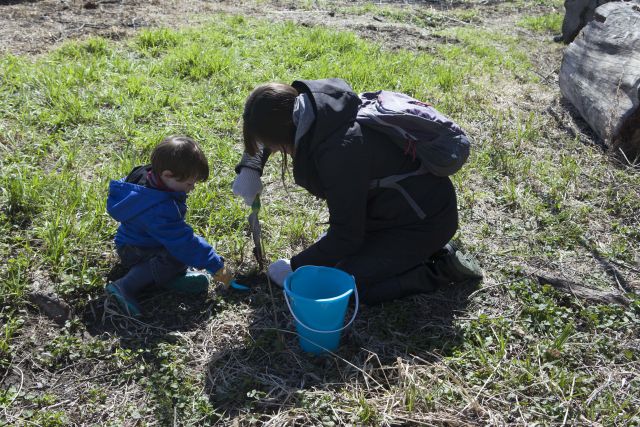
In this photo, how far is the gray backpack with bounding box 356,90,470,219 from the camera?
2.59 meters

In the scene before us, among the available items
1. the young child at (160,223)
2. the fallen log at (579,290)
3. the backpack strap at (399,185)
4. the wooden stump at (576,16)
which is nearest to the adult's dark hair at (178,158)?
the young child at (160,223)

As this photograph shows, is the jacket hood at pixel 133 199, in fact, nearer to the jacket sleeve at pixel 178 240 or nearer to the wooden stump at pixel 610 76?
the jacket sleeve at pixel 178 240

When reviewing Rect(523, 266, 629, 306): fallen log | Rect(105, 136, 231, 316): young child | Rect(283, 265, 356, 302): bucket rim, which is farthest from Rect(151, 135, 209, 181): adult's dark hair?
Rect(523, 266, 629, 306): fallen log

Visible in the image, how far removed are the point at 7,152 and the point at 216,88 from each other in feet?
6.06

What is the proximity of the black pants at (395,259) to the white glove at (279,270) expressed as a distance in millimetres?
281

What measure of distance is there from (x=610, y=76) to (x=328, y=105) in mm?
3365

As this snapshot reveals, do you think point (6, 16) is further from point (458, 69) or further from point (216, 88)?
point (458, 69)

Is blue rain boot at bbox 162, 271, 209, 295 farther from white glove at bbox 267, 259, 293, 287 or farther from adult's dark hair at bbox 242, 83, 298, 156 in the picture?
adult's dark hair at bbox 242, 83, 298, 156

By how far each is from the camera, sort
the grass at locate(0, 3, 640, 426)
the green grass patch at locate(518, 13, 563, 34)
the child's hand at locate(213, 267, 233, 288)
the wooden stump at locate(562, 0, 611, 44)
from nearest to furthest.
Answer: the grass at locate(0, 3, 640, 426), the child's hand at locate(213, 267, 233, 288), the wooden stump at locate(562, 0, 611, 44), the green grass patch at locate(518, 13, 563, 34)

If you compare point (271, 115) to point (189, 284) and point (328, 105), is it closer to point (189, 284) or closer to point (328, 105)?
point (328, 105)

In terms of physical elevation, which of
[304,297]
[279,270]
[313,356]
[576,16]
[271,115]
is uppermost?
[271,115]

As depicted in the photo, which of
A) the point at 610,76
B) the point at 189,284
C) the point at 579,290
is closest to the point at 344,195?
the point at 189,284

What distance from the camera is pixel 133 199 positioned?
273 cm

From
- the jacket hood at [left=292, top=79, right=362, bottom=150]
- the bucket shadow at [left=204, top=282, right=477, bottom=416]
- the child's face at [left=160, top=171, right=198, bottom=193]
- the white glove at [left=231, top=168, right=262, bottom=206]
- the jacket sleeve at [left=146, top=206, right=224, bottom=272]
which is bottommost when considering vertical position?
the bucket shadow at [left=204, top=282, right=477, bottom=416]
